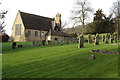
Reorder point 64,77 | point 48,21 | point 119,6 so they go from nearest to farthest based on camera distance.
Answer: point 64,77 → point 119,6 → point 48,21

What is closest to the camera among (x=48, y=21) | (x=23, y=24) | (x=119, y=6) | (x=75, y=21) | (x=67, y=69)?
(x=67, y=69)

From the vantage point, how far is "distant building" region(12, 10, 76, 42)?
49.8 meters

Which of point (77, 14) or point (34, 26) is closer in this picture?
point (77, 14)

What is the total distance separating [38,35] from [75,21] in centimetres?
1710

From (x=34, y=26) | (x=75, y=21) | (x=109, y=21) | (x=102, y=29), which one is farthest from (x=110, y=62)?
(x=34, y=26)

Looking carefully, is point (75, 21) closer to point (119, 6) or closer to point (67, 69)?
point (119, 6)

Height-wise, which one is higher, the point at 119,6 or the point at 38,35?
the point at 119,6

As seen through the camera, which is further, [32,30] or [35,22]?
[35,22]

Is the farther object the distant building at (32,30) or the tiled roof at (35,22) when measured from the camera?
the tiled roof at (35,22)

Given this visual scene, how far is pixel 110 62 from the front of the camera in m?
9.53

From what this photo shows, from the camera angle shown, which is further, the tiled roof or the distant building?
the tiled roof

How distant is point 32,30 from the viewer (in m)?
50.8

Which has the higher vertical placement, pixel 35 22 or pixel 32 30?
pixel 35 22

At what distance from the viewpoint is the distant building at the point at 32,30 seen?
4981 centimetres
